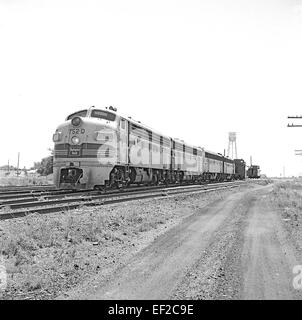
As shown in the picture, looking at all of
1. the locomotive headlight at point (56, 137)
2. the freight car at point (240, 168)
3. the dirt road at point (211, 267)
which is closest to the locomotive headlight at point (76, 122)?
the locomotive headlight at point (56, 137)

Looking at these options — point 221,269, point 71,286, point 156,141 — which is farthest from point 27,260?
point 156,141

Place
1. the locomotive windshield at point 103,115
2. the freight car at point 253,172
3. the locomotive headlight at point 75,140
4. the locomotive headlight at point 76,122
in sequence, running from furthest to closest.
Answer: the freight car at point 253,172, the locomotive windshield at point 103,115, the locomotive headlight at point 76,122, the locomotive headlight at point 75,140

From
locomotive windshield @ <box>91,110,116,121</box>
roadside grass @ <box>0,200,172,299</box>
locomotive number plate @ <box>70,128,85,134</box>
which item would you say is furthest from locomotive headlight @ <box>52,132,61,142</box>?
roadside grass @ <box>0,200,172,299</box>

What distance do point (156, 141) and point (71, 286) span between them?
2012 cm

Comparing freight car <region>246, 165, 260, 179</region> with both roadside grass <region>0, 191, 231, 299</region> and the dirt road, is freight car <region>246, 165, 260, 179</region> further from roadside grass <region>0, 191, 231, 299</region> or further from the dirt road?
the dirt road

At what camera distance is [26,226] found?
26.4 ft

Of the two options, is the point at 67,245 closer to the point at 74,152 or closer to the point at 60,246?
the point at 60,246

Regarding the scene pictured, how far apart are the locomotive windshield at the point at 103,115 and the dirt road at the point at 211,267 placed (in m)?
9.15

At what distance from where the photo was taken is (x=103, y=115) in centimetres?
1764

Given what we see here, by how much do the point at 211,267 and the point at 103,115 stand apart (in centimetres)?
1273

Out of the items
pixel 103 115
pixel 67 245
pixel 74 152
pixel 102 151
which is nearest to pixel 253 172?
pixel 103 115

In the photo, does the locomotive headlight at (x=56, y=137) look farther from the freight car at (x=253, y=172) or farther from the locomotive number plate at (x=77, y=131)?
the freight car at (x=253, y=172)

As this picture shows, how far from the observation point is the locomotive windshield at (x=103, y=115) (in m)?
17.6

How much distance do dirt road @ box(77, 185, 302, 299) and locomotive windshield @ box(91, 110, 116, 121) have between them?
9149 mm
